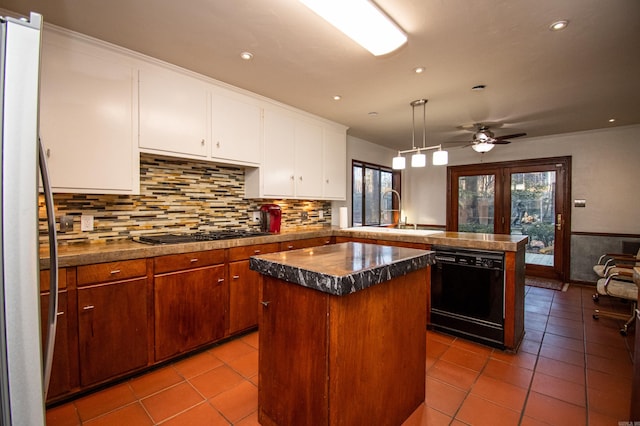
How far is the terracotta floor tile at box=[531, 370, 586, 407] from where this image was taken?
1.93 meters

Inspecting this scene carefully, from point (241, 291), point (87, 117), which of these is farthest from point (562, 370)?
point (87, 117)

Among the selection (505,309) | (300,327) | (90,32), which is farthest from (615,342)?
(90,32)

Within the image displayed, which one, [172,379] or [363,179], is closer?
[172,379]

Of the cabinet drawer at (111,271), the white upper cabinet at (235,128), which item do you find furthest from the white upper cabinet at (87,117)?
the white upper cabinet at (235,128)

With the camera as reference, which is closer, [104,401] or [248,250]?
[104,401]

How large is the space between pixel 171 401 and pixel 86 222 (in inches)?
59.9

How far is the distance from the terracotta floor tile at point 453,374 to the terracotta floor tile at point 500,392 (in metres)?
0.06

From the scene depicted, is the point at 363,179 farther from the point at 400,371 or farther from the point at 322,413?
the point at 322,413

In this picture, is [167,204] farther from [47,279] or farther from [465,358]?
[465,358]

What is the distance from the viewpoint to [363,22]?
71.5 inches

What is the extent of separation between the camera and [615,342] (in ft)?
8.91

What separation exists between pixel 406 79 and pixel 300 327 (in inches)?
97.7

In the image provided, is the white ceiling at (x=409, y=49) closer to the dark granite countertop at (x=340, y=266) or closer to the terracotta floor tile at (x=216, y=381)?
the dark granite countertop at (x=340, y=266)

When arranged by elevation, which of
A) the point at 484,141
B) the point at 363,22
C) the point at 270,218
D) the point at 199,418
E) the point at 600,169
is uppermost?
the point at 363,22
